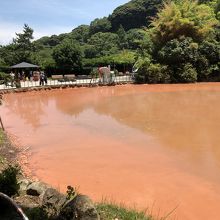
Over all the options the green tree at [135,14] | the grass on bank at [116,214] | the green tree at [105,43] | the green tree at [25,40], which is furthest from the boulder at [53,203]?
the green tree at [135,14]

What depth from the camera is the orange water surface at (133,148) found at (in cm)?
803

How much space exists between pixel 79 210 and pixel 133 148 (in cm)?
672

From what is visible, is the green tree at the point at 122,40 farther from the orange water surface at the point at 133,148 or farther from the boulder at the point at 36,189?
the boulder at the point at 36,189

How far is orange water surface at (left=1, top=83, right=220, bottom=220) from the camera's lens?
8.03 m

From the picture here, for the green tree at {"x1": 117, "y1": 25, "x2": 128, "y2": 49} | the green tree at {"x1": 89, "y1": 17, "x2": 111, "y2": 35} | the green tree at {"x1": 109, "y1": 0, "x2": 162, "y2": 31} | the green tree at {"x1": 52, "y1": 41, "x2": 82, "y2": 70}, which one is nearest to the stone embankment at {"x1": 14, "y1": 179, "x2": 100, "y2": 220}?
the green tree at {"x1": 52, "y1": 41, "x2": 82, "y2": 70}

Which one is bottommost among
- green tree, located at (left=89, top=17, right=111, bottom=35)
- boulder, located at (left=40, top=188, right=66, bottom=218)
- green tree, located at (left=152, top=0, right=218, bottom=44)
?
boulder, located at (left=40, top=188, right=66, bottom=218)

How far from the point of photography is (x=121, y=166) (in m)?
9.95

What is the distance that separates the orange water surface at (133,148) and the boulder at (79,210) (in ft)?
7.31

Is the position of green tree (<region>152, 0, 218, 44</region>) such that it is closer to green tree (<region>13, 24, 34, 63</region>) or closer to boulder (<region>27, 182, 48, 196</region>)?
green tree (<region>13, 24, 34, 63</region>)

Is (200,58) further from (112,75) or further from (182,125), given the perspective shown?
(182,125)

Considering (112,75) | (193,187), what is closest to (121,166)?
(193,187)

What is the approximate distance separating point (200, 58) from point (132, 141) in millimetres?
22980

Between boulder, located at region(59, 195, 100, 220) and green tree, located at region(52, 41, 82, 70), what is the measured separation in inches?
1327

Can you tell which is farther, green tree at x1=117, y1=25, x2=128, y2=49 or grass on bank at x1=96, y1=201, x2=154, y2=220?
green tree at x1=117, y1=25, x2=128, y2=49
